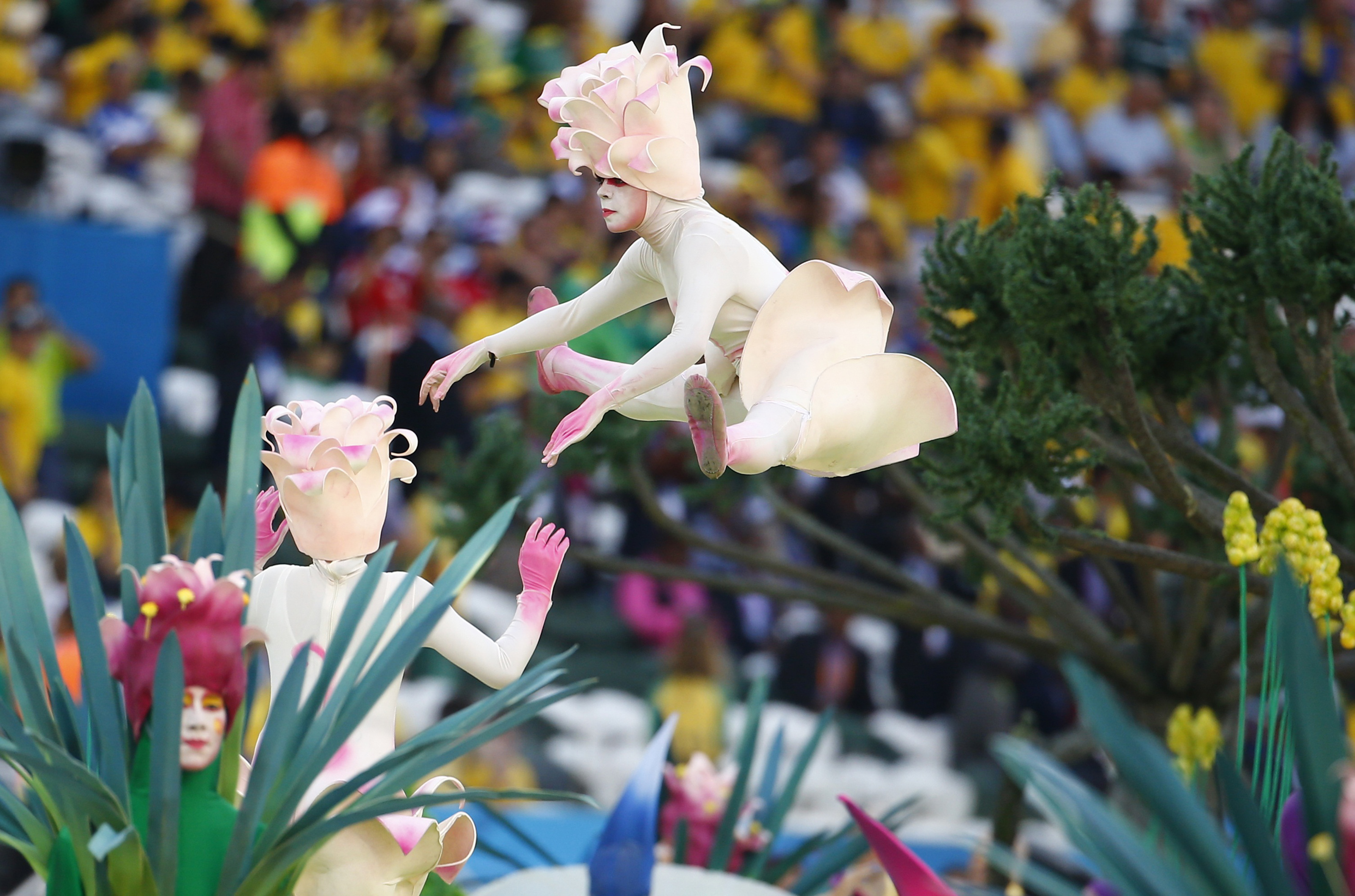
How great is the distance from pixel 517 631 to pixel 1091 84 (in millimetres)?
8206

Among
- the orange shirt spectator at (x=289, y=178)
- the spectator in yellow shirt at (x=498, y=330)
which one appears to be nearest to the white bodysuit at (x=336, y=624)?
the spectator in yellow shirt at (x=498, y=330)

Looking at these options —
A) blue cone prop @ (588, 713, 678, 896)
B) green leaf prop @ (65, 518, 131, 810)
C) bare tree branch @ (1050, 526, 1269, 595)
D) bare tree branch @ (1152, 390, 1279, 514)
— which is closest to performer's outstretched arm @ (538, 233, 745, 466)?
green leaf prop @ (65, 518, 131, 810)

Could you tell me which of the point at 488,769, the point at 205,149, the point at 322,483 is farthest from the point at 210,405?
the point at 322,483

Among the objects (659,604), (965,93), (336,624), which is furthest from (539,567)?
(965,93)

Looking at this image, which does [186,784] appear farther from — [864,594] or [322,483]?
[864,594]

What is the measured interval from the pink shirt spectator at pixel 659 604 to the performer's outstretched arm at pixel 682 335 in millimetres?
4968

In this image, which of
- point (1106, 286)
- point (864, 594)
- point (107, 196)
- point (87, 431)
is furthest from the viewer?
point (107, 196)

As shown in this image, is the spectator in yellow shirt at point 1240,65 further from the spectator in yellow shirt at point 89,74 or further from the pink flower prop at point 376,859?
the pink flower prop at point 376,859

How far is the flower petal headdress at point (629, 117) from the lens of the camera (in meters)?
3.13

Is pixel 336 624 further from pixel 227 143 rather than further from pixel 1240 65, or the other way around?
pixel 1240 65

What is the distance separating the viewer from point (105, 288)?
8.11 meters

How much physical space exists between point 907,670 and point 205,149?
4322 mm

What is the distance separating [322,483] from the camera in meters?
3.16

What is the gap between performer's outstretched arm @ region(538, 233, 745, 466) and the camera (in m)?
2.95
